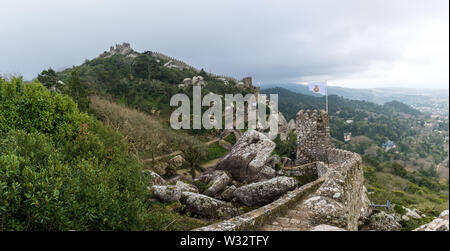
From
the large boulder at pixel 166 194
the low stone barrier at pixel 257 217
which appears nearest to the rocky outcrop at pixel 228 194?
the large boulder at pixel 166 194

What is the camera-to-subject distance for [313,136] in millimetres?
15070

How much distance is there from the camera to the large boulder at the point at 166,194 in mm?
10883

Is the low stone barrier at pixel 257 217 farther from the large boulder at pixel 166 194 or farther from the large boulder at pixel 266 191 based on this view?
the large boulder at pixel 166 194

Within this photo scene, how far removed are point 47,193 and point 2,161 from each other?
153 cm

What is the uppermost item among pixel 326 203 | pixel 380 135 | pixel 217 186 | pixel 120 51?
pixel 120 51

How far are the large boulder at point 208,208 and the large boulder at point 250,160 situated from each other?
513 cm

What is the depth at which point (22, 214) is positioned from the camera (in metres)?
4.68

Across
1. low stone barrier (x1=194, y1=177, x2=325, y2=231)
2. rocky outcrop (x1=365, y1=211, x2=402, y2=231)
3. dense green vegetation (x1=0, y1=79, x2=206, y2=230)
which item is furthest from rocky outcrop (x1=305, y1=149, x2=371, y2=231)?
dense green vegetation (x1=0, y1=79, x2=206, y2=230)

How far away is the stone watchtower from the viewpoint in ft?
48.5

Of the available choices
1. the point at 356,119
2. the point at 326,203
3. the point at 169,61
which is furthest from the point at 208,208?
the point at 169,61

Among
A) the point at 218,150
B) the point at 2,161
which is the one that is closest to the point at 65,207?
the point at 2,161

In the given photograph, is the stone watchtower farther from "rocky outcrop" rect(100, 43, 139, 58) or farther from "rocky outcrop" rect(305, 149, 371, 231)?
"rocky outcrop" rect(100, 43, 139, 58)

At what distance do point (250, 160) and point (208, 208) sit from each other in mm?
6751

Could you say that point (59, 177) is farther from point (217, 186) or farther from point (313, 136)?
point (313, 136)
